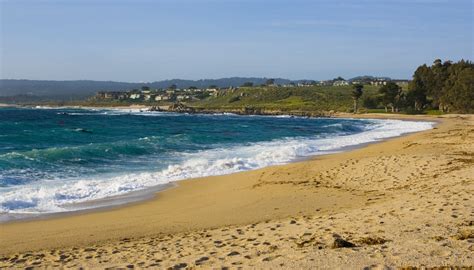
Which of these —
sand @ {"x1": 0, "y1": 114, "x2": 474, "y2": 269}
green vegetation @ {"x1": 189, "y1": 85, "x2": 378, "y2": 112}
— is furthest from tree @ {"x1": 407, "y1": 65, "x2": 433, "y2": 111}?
sand @ {"x1": 0, "y1": 114, "x2": 474, "y2": 269}

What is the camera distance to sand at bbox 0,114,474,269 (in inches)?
268

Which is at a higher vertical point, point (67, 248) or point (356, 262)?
point (356, 262)

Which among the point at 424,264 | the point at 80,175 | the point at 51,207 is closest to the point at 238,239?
the point at 424,264

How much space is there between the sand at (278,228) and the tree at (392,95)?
77.5 meters

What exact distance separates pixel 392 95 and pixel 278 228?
86322 mm

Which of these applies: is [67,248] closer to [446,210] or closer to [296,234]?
[296,234]

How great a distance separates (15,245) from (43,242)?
1.51 ft

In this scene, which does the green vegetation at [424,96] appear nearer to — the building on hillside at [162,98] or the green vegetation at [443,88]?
the green vegetation at [443,88]

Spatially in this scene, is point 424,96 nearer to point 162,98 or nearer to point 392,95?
point 392,95

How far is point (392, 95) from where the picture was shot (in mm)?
90562

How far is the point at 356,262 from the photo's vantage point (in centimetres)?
632

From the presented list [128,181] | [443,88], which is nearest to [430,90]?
[443,88]

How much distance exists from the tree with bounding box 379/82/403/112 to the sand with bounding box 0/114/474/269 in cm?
7751

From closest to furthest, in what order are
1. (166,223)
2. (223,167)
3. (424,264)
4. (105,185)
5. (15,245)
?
(424,264)
(15,245)
(166,223)
(105,185)
(223,167)
